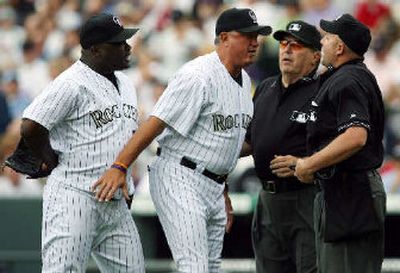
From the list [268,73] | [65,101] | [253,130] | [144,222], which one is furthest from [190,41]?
[65,101]

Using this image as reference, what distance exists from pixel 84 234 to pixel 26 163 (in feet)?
1.82

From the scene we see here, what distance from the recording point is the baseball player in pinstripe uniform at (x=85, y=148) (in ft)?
20.3

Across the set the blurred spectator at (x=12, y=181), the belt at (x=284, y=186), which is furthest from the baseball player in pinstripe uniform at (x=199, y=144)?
the blurred spectator at (x=12, y=181)

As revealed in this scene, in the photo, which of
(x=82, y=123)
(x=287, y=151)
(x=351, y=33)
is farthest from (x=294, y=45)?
(x=82, y=123)

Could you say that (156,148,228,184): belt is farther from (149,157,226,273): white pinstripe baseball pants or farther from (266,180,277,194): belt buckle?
(266,180,277,194): belt buckle

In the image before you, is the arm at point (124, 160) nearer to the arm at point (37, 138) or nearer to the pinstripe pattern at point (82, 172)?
the pinstripe pattern at point (82, 172)

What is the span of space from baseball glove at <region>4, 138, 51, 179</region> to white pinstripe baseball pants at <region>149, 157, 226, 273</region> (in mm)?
673

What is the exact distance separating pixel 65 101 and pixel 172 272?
3.05m

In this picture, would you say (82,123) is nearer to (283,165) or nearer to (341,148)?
(283,165)

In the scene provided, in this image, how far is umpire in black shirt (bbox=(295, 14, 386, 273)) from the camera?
585 centimetres

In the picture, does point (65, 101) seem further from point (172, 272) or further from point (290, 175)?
point (172, 272)

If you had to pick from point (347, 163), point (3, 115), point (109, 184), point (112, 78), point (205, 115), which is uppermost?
point (112, 78)

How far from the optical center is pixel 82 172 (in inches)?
247

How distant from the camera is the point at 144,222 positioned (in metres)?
9.40
